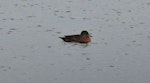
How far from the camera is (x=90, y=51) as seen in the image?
1761 cm

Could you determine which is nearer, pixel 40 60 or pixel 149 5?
pixel 40 60

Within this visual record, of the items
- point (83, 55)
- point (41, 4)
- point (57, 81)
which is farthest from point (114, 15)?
point (57, 81)

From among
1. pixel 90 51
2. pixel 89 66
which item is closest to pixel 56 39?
pixel 90 51

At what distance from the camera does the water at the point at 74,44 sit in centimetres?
1483

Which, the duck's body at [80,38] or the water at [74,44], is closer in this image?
the water at [74,44]

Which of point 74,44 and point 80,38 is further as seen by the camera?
point 80,38

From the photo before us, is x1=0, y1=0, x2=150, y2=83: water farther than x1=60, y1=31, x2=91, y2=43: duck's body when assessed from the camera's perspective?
No

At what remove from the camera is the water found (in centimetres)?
1483

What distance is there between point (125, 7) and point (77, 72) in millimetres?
10285

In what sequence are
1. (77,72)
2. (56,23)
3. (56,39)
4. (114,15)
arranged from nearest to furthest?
1. (77,72)
2. (56,39)
3. (56,23)
4. (114,15)

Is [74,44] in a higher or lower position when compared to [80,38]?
lower

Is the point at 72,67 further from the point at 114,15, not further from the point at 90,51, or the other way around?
the point at 114,15

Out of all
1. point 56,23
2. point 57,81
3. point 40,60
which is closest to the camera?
point 57,81

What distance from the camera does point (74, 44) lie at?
19094 mm
